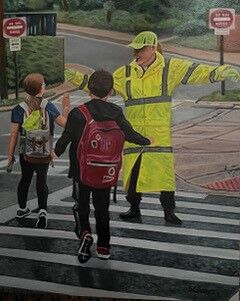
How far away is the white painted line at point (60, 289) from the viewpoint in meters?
3.06

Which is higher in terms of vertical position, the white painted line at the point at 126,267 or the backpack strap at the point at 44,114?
the backpack strap at the point at 44,114

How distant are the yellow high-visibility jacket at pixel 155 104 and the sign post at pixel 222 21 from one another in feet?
0.39

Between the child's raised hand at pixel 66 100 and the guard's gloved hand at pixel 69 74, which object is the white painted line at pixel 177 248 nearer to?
the child's raised hand at pixel 66 100

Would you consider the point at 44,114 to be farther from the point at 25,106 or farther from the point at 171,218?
the point at 171,218

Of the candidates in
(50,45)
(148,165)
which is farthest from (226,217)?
(50,45)

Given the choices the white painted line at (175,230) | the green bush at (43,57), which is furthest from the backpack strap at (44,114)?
the white painted line at (175,230)

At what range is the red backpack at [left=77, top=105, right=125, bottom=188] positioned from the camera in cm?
306

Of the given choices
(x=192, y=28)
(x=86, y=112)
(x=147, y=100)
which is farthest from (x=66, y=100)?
(x=192, y=28)

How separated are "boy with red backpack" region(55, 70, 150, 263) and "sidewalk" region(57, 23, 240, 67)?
0.17 m

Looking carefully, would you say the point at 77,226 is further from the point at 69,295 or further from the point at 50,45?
the point at 50,45

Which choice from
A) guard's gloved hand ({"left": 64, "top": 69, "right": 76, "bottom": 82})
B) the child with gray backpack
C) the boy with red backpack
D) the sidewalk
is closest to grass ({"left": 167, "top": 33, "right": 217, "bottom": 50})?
the sidewalk

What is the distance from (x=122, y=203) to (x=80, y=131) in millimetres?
396

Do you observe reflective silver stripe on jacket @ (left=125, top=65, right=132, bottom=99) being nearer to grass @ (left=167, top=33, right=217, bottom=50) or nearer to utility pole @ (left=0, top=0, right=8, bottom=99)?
grass @ (left=167, top=33, right=217, bottom=50)

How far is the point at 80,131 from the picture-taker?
3076 millimetres
